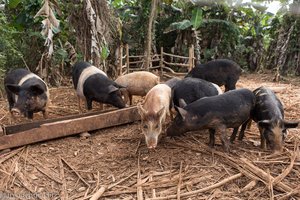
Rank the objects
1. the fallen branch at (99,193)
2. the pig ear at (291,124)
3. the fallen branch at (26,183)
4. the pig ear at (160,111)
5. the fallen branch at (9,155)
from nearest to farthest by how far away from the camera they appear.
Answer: the fallen branch at (99,193), the fallen branch at (26,183), the fallen branch at (9,155), the pig ear at (291,124), the pig ear at (160,111)

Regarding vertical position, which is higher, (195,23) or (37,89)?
(195,23)

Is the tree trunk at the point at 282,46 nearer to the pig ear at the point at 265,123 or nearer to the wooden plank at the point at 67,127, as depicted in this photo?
the pig ear at the point at 265,123

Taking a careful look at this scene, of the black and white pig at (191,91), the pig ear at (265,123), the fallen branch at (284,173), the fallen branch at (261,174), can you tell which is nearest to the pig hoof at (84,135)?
the black and white pig at (191,91)

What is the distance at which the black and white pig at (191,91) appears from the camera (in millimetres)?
5637

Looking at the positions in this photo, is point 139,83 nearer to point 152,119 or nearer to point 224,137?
point 152,119

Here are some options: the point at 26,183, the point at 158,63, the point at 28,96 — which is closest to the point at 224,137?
the point at 26,183

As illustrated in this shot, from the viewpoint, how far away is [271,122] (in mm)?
4605

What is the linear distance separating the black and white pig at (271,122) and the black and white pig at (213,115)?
0.27 metres

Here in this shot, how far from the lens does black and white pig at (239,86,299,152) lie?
15.1 ft

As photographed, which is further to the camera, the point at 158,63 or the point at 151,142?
the point at 158,63

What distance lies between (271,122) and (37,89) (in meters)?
4.12

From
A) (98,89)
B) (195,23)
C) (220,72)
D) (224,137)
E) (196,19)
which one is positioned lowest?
(224,137)

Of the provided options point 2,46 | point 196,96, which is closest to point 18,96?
point 196,96

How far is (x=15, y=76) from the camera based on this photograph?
21.4 feet
